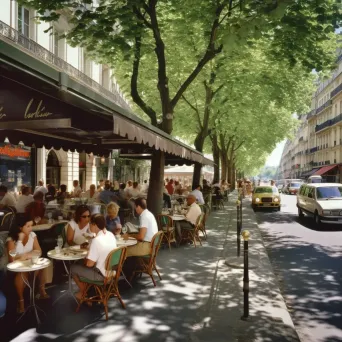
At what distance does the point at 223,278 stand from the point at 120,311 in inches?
97.6

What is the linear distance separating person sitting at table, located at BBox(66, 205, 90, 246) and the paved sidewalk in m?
1.23

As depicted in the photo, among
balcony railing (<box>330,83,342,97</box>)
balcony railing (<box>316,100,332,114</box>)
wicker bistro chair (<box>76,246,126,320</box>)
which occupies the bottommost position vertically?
wicker bistro chair (<box>76,246,126,320</box>)

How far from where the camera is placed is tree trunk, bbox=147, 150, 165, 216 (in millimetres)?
11273

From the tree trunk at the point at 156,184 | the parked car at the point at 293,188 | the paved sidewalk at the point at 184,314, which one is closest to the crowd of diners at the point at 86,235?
the paved sidewalk at the point at 184,314

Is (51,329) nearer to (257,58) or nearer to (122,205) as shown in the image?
(122,205)

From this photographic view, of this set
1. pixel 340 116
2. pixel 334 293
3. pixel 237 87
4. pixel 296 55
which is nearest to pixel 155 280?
pixel 334 293

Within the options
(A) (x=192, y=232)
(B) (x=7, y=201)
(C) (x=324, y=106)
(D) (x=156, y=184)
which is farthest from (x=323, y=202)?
(C) (x=324, y=106)

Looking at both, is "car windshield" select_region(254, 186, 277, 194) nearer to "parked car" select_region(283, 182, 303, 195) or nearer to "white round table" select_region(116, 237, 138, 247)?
"white round table" select_region(116, 237, 138, 247)

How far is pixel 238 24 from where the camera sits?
5.49 meters

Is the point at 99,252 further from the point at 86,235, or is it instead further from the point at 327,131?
the point at 327,131

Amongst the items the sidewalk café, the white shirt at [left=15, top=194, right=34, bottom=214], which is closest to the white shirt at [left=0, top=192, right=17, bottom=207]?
the white shirt at [left=15, top=194, right=34, bottom=214]

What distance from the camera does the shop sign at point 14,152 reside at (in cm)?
1705

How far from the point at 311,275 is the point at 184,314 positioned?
3.70 meters

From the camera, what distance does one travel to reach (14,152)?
18031 millimetres
